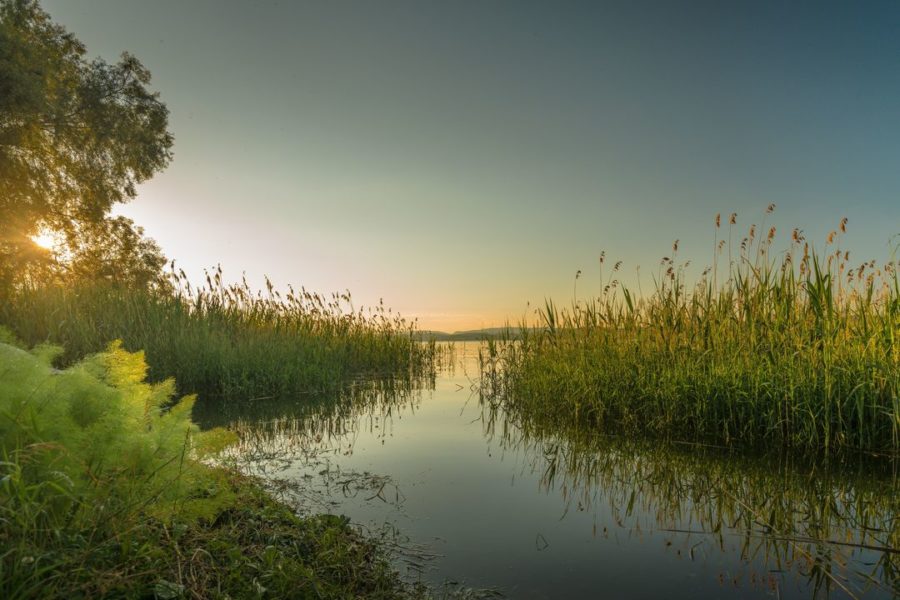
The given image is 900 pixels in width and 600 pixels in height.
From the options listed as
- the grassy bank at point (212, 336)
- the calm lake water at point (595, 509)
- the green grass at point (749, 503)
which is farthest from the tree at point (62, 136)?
the green grass at point (749, 503)

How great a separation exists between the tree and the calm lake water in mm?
18759

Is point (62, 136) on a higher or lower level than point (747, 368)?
higher

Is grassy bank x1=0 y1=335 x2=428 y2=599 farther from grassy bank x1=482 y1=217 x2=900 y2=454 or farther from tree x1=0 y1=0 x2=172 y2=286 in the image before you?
tree x1=0 y1=0 x2=172 y2=286

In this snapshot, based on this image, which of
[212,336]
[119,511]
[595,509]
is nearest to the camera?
[119,511]

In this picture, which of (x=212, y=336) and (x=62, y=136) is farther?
(x=62, y=136)

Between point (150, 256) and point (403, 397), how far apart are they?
835 inches

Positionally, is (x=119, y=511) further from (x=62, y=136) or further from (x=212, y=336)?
(x=62, y=136)

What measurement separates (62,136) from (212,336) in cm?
1665

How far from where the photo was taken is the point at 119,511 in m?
2.46

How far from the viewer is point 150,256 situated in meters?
27.0

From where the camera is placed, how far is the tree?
19375 mm

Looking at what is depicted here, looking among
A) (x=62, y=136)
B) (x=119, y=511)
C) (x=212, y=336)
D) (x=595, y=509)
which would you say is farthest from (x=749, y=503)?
(x=62, y=136)

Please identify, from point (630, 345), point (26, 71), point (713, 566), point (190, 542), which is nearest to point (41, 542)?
point (190, 542)

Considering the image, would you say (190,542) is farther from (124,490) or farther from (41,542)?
(41,542)
